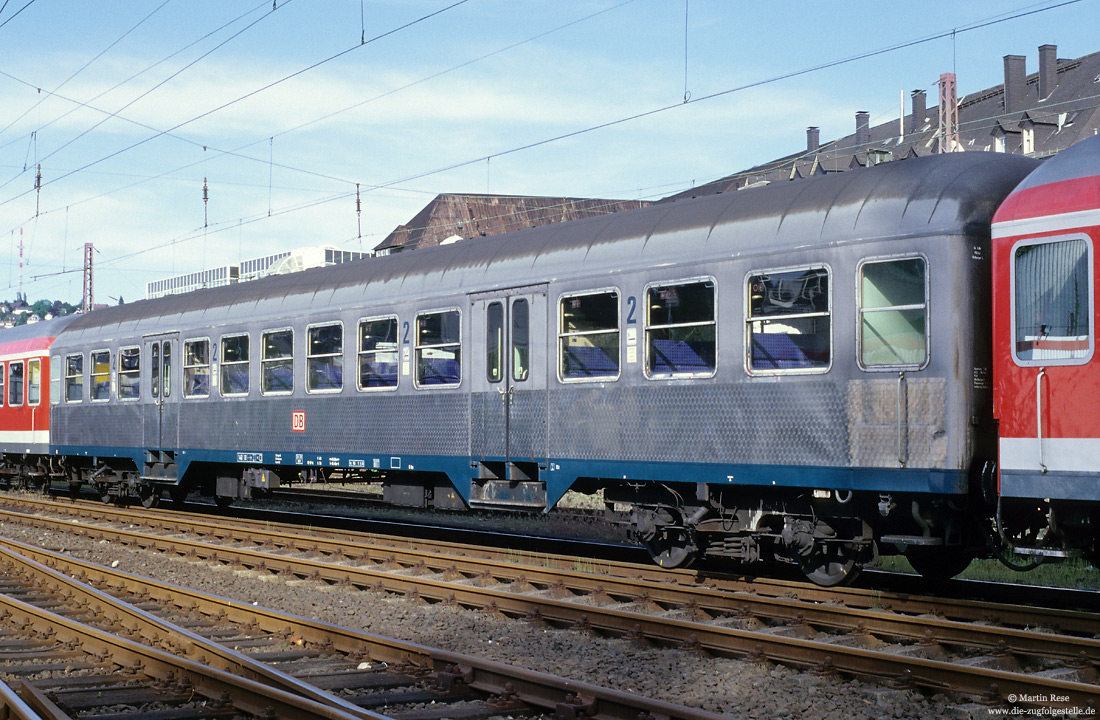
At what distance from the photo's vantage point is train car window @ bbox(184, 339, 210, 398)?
57.4ft

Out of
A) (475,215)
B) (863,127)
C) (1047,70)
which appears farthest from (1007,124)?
(475,215)

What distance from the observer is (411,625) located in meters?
9.27

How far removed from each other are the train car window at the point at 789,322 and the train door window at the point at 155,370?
12.1 m

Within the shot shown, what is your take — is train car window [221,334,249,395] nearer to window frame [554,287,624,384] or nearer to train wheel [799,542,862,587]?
window frame [554,287,624,384]

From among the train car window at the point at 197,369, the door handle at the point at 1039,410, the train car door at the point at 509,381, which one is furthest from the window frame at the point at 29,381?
the door handle at the point at 1039,410

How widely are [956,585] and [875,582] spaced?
72 centimetres

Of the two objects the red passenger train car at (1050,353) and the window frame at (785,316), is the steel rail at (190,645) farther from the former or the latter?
the red passenger train car at (1050,353)

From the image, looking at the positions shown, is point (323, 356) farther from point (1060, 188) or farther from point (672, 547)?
point (1060, 188)

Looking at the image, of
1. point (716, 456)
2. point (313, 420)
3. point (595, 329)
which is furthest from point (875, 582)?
point (313, 420)

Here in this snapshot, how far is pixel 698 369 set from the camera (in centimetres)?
1032

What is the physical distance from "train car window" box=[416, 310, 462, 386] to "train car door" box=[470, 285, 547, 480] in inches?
12.9

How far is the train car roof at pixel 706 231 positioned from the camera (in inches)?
352

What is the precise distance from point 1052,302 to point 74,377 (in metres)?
18.7

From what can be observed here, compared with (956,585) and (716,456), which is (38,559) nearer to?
(716,456)
